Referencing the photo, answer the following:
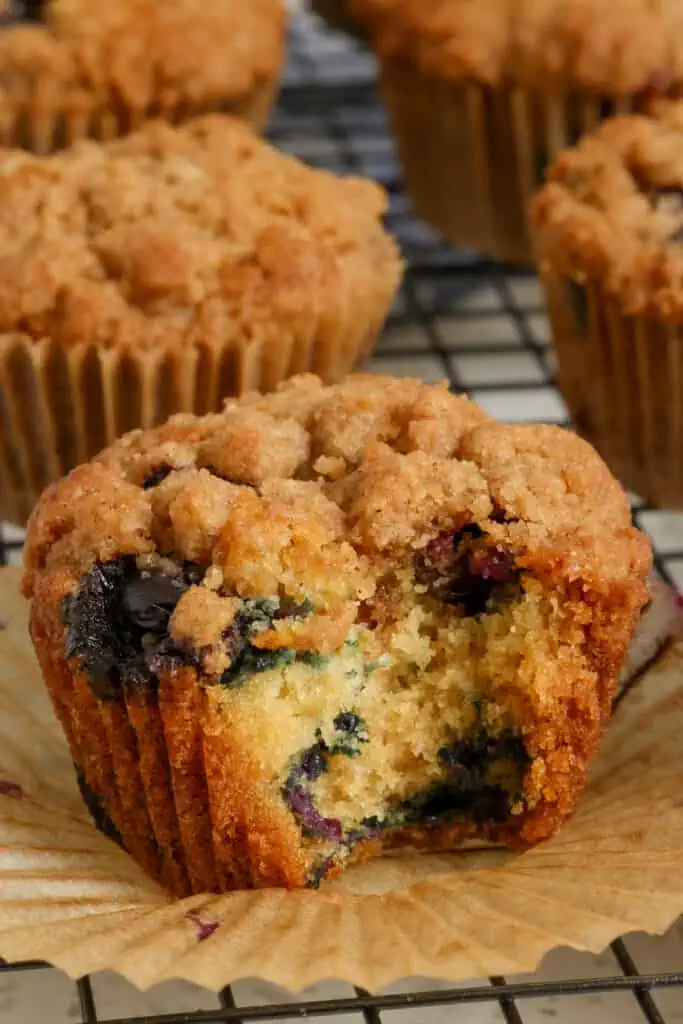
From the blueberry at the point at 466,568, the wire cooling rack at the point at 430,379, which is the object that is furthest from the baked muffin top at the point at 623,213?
the blueberry at the point at 466,568

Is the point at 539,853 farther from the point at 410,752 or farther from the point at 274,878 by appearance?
the point at 274,878

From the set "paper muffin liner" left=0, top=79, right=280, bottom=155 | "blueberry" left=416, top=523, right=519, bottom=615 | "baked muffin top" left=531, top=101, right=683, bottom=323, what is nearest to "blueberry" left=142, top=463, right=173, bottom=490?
"blueberry" left=416, top=523, right=519, bottom=615

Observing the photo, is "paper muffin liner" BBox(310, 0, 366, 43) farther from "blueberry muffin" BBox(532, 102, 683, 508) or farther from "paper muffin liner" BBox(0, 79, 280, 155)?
"blueberry muffin" BBox(532, 102, 683, 508)

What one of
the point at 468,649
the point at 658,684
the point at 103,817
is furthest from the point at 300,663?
the point at 658,684

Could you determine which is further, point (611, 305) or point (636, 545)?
point (611, 305)

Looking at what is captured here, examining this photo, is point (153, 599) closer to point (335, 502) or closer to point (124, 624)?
point (124, 624)

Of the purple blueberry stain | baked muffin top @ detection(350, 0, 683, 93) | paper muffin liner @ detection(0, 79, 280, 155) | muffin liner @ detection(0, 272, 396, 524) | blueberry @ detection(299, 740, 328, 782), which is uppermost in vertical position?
baked muffin top @ detection(350, 0, 683, 93)

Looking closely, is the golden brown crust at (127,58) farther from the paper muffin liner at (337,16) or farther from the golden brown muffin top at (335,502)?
the golden brown muffin top at (335,502)
